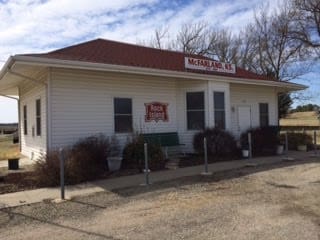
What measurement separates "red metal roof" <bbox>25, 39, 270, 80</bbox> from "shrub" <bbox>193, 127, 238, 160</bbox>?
275cm

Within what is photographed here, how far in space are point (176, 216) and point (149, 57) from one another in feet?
38.1

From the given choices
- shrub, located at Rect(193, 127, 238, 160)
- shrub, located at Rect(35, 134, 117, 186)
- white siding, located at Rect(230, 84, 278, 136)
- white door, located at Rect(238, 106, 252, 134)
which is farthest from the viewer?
white door, located at Rect(238, 106, 252, 134)

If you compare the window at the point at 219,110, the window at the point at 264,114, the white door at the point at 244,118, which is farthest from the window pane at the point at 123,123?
the window at the point at 264,114

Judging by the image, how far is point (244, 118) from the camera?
19078 mm

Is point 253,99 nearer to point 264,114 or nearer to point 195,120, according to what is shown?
point 264,114

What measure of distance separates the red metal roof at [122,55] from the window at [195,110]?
1064 millimetres

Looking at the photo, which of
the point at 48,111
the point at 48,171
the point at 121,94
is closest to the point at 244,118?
the point at 121,94

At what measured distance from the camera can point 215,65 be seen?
17.3 meters

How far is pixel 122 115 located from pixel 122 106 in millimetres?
337

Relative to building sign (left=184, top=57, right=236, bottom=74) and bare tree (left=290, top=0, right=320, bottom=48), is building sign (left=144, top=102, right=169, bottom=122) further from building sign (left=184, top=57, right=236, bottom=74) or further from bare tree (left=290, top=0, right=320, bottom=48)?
bare tree (left=290, top=0, right=320, bottom=48)

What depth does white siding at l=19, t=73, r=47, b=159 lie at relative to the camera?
13.5 m

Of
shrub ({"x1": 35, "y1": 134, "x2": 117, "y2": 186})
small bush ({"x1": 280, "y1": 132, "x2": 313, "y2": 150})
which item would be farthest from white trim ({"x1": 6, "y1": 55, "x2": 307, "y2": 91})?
small bush ({"x1": 280, "y1": 132, "x2": 313, "y2": 150})

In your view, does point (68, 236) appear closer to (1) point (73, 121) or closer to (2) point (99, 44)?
(1) point (73, 121)

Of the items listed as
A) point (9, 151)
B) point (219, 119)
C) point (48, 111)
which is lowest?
point (9, 151)
